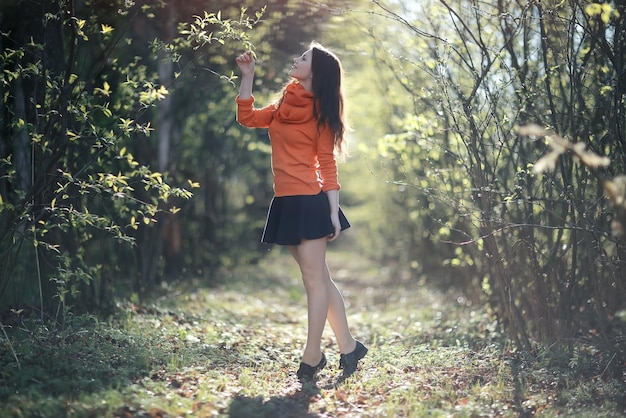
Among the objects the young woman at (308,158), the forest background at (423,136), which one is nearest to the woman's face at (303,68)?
the young woman at (308,158)

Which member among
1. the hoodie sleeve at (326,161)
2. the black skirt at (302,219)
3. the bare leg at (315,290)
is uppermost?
the hoodie sleeve at (326,161)

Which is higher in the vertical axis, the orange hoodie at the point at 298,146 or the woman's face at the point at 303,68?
the woman's face at the point at 303,68

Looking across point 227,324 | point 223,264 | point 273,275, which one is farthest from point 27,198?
point 273,275

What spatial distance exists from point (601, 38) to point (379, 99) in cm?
508

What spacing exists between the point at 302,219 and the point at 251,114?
2.07ft

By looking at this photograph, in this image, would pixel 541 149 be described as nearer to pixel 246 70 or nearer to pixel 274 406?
pixel 246 70

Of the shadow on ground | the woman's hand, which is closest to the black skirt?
the woman's hand

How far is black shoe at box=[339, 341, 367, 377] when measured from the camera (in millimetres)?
4250

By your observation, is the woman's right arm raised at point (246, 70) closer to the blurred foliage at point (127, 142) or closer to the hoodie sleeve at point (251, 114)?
the hoodie sleeve at point (251, 114)

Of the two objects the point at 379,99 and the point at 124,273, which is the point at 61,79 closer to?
the point at 124,273

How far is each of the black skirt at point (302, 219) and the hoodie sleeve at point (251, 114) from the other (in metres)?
0.43

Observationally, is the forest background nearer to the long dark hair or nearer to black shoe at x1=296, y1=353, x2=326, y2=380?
the long dark hair

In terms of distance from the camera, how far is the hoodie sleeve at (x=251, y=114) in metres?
3.97

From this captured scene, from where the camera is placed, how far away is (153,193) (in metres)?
6.45
